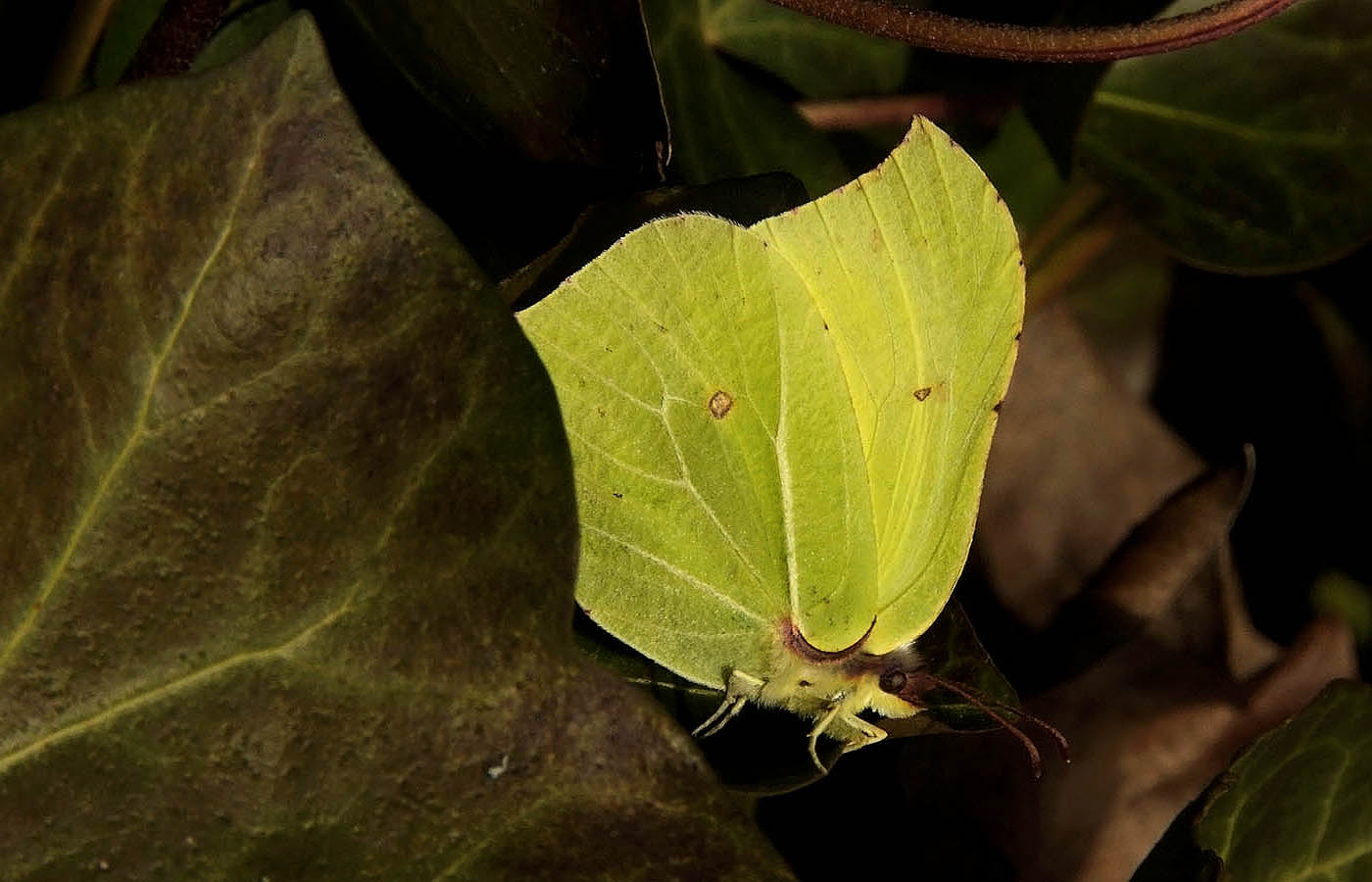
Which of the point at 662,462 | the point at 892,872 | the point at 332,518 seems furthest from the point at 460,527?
the point at 892,872

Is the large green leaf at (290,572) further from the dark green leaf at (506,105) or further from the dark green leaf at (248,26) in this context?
the dark green leaf at (248,26)

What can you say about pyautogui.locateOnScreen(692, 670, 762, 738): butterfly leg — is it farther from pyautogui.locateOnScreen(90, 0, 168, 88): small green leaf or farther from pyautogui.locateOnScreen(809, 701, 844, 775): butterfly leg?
pyautogui.locateOnScreen(90, 0, 168, 88): small green leaf

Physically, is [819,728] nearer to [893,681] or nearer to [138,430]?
[893,681]

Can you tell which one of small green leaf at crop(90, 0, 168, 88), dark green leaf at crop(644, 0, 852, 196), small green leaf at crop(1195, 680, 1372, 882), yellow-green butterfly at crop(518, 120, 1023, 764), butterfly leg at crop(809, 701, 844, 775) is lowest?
small green leaf at crop(1195, 680, 1372, 882)

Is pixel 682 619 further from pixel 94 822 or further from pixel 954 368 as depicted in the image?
pixel 94 822

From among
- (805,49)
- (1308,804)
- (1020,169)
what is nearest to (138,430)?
(805,49)

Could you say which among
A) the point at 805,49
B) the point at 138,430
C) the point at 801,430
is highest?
the point at 138,430

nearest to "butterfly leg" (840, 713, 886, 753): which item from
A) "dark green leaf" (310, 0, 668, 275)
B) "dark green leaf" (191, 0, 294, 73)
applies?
"dark green leaf" (310, 0, 668, 275)
